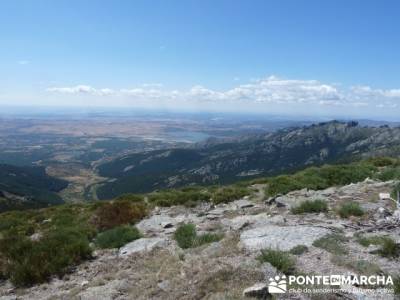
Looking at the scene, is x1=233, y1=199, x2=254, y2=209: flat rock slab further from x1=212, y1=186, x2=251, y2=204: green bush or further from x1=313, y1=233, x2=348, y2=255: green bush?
x1=313, y1=233, x2=348, y2=255: green bush

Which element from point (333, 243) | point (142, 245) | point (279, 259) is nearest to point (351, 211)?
point (333, 243)

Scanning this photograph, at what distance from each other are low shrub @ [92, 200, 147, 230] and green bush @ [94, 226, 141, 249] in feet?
6.74

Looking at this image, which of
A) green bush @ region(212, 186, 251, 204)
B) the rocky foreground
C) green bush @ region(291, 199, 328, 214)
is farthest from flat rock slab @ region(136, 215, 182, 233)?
green bush @ region(291, 199, 328, 214)

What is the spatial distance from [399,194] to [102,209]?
12434 mm

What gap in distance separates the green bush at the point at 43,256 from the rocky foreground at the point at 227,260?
387 mm

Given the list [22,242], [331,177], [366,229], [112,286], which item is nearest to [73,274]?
[112,286]

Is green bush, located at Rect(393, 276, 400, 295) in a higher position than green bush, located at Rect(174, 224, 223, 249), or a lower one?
higher

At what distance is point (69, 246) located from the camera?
12086 millimetres

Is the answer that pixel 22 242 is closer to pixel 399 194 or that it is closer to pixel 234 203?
pixel 234 203

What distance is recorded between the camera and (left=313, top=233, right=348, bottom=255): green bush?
914 cm

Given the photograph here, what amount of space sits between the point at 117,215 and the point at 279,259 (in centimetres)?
979

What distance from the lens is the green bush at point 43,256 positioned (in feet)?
35.3

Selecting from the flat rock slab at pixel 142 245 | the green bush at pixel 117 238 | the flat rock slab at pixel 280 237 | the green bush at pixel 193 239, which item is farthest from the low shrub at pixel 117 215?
the flat rock slab at pixel 280 237

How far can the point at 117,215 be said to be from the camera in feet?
54.4
